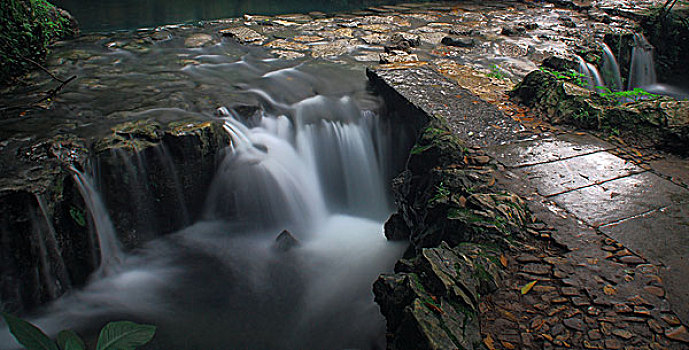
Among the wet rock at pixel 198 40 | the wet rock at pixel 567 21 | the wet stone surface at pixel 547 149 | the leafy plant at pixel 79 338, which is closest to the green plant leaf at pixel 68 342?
the leafy plant at pixel 79 338

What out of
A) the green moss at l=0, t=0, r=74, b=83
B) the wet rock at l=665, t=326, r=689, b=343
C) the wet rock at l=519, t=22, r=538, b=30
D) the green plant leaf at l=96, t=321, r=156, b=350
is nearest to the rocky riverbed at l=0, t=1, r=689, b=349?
the wet rock at l=665, t=326, r=689, b=343

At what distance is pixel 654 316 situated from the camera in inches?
91.0

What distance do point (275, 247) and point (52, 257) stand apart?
1957 mm

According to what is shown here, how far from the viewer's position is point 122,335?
125cm

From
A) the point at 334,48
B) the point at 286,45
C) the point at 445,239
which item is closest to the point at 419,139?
the point at 445,239

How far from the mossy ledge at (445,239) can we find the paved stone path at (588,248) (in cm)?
14

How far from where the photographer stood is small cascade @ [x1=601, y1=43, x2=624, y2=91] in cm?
760

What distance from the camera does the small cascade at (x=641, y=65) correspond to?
8.38 m

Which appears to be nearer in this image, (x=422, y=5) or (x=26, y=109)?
(x=26, y=109)

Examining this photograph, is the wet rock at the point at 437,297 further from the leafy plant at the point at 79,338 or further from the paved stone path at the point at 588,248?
the leafy plant at the point at 79,338

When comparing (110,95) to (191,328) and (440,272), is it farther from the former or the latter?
(440,272)

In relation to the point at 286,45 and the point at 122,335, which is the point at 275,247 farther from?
the point at 286,45

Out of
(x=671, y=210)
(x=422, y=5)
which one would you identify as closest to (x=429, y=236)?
(x=671, y=210)

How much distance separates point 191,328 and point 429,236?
211cm
